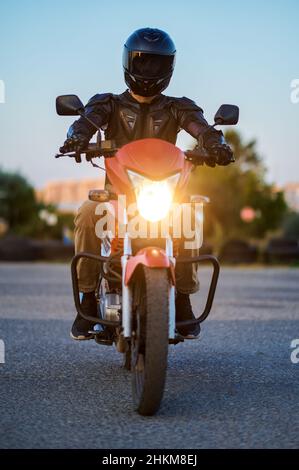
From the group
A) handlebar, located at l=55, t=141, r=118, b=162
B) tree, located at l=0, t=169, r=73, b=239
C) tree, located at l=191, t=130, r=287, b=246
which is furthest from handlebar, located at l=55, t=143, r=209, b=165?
tree, located at l=0, t=169, r=73, b=239

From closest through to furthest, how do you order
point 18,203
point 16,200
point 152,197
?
point 152,197 < point 18,203 < point 16,200

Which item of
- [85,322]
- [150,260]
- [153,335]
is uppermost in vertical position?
[150,260]

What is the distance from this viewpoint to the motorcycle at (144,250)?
Answer: 16.9ft

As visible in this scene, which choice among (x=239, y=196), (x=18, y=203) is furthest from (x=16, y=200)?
(x=239, y=196)

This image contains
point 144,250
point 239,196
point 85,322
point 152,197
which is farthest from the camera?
point 239,196

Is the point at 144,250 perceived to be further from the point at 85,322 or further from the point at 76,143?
the point at 85,322

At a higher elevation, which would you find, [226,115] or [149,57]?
[149,57]

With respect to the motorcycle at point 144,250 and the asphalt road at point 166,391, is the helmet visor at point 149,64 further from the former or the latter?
the asphalt road at point 166,391

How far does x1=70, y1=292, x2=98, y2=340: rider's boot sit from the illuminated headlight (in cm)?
115

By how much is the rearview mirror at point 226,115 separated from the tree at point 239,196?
77.6 meters

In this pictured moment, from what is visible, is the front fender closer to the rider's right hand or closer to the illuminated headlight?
the illuminated headlight

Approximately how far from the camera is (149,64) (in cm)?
638

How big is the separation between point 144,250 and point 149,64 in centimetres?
152

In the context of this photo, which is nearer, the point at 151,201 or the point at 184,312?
the point at 151,201
